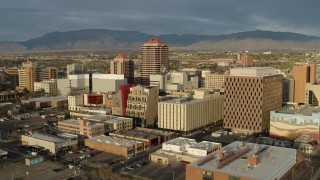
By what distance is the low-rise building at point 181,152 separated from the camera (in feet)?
121

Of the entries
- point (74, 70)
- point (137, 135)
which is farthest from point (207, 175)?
point (74, 70)

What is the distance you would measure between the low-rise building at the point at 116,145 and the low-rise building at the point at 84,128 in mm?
2918

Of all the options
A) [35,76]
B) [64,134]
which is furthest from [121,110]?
[35,76]

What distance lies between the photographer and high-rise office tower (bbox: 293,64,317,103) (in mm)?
63656

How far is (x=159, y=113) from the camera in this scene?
50.9 metres

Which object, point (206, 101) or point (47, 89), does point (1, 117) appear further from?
point (206, 101)

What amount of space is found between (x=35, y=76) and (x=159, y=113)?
47757mm

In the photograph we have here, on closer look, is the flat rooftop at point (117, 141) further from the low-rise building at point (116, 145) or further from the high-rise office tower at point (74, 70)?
the high-rise office tower at point (74, 70)

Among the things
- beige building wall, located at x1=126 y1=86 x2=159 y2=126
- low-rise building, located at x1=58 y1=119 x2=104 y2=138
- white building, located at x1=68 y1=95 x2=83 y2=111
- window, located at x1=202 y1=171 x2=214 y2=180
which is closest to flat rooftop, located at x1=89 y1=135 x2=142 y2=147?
low-rise building, located at x1=58 y1=119 x2=104 y2=138

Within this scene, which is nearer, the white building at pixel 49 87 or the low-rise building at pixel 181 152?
the low-rise building at pixel 181 152

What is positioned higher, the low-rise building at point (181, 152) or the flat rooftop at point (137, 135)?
the flat rooftop at point (137, 135)

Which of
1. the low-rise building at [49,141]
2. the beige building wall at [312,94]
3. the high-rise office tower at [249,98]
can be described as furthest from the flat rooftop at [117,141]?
the beige building wall at [312,94]

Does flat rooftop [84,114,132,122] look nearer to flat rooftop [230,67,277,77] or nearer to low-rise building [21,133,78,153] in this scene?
low-rise building [21,133,78,153]

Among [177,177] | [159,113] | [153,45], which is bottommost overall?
[177,177]
